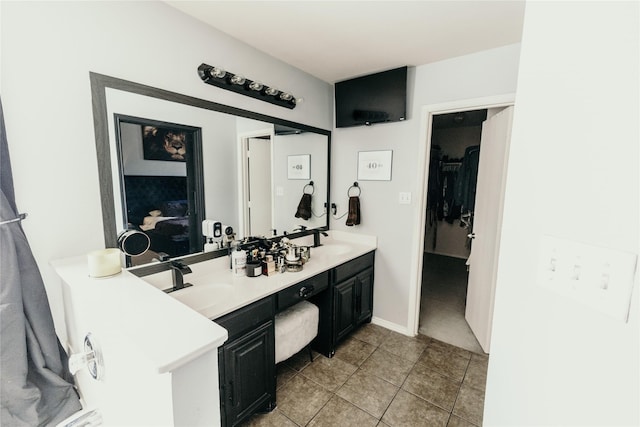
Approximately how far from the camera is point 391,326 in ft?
8.64

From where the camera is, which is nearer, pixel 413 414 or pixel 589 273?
pixel 589 273

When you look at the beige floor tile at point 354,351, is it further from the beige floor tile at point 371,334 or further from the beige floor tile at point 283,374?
the beige floor tile at point 283,374

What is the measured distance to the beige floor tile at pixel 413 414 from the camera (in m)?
1.61

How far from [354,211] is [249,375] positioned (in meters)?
1.63

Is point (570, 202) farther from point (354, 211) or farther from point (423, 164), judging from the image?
point (354, 211)

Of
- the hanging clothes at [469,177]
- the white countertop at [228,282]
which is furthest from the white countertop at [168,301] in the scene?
the hanging clothes at [469,177]

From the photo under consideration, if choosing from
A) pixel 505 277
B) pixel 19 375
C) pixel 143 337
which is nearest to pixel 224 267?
pixel 19 375

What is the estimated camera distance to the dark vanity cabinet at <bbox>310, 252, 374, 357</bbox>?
215 cm

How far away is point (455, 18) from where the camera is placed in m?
1.58

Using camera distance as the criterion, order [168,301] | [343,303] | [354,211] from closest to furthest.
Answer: [168,301] < [343,303] < [354,211]

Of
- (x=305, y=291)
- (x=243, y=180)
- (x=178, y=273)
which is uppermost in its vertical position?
(x=243, y=180)

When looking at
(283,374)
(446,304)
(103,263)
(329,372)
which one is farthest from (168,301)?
(446,304)

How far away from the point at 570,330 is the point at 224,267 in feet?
5.79

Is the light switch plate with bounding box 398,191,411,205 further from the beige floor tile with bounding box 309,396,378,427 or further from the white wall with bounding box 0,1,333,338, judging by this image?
the white wall with bounding box 0,1,333,338
